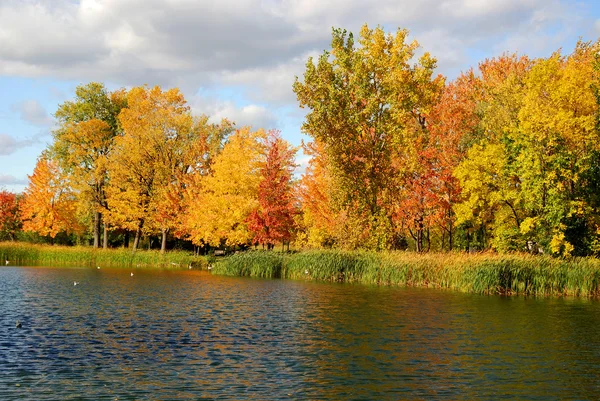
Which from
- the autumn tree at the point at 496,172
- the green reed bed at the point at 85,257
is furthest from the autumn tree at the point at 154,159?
the autumn tree at the point at 496,172

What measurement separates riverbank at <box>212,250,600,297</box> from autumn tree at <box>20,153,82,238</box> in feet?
98.5

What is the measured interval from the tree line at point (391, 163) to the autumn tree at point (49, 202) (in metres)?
7.02

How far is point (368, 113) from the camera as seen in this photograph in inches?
2010

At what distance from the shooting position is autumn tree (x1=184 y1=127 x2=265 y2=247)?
59281mm

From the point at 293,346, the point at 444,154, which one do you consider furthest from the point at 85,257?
the point at 293,346

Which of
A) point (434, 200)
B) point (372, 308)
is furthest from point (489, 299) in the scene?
point (434, 200)

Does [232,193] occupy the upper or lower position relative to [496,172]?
lower

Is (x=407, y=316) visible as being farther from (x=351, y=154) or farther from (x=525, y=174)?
(x=351, y=154)

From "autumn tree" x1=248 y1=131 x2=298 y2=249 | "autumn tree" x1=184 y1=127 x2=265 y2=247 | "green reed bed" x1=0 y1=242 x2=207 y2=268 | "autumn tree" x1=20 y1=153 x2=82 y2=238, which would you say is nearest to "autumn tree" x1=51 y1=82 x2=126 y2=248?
"autumn tree" x1=20 y1=153 x2=82 y2=238

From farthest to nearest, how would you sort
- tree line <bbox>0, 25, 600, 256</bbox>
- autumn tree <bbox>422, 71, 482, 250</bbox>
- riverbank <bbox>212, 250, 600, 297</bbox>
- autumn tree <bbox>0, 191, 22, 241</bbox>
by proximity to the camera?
autumn tree <bbox>0, 191, 22, 241</bbox>
autumn tree <bbox>422, 71, 482, 250</bbox>
tree line <bbox>0, 25, 600, 256</bbox>
riverbank <bbox>212, 250, 600, 297</bbox>

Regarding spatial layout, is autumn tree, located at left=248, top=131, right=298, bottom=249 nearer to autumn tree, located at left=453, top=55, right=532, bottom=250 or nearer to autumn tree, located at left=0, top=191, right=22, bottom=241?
autumn tree, located at left=453, top=55, right=532, bottom=250

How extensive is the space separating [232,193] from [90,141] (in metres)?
23.1

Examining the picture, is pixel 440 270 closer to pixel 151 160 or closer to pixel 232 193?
pixel 232 193

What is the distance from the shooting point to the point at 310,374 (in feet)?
57.1
